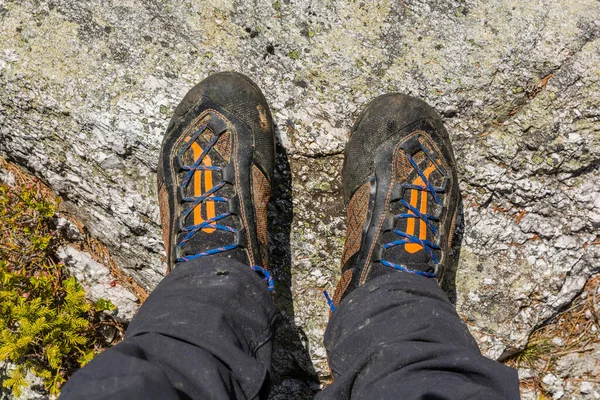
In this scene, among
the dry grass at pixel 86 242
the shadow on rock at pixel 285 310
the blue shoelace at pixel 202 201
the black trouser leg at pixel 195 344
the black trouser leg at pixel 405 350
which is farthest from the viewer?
the dry grass at pixel 86 242

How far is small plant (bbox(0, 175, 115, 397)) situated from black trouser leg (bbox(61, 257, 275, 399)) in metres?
0.86

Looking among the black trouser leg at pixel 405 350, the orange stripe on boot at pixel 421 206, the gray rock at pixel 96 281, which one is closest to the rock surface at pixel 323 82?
the orange stripe on boot at pixel 421 206

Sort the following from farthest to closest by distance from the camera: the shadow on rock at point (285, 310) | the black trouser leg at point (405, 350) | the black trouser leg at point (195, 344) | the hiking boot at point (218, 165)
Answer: the shadow on rock at point (285, 310), the hiking boot at point (218, 165), the black trouser leg at point (405, 350), the black trouser leg at point (195, 344)

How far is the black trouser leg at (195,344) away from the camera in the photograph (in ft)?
5.20

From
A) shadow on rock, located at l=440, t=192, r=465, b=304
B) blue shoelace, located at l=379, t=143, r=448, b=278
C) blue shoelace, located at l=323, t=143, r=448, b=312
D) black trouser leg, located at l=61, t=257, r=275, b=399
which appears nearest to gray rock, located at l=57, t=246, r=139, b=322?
black trouser leg, located at l=61, t=257, r=275, b=399

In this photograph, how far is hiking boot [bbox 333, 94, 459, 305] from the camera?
2577mm

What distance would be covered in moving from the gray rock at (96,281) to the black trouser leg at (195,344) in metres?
0.90

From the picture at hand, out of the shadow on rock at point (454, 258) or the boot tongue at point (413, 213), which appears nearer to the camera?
the boot tongue at point (413, 213)

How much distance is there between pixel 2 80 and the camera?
2.67 metres

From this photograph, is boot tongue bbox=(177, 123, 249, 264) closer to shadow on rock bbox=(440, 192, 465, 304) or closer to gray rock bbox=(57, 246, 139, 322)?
gray rock bbox=(57, 246, 139, 322)

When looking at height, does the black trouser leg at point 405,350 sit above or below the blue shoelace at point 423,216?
below

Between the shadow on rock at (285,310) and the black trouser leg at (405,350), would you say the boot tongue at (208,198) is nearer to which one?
the shadow on rock at (285,310)

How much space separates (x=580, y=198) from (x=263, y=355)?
6.30 ft

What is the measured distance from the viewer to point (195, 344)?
6.20 ft
